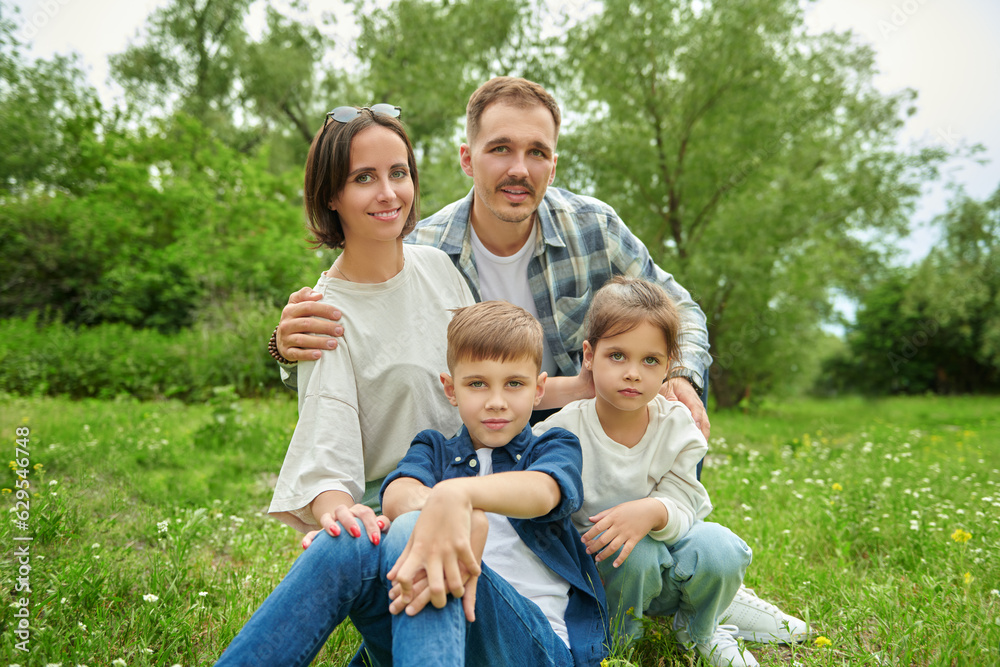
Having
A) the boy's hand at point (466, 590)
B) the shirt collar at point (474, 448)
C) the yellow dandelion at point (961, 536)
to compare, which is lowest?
the yellow dandelion at point (961, 536)

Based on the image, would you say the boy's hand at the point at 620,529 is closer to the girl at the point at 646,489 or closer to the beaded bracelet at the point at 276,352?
the girl at the point at 646,489

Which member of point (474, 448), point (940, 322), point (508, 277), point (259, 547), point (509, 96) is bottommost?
point (259, 547)

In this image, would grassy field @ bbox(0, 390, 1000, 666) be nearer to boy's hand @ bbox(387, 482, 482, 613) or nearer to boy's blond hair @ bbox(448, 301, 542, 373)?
boy's hand @ bbox(387, 482, 482, 613)

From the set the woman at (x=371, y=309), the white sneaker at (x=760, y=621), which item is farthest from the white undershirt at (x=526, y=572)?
the white sneaker at (x=760, y=621)

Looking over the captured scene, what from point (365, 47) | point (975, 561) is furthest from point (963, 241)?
point (975, 561)

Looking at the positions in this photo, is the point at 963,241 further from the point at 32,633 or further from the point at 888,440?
the point at 32,633

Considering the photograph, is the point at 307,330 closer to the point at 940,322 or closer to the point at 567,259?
the point at 567,259

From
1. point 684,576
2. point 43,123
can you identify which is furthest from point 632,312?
point 43,123

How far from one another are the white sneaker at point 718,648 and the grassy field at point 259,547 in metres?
0.08

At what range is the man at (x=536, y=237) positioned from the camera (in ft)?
9.16

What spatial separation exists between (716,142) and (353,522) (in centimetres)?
922

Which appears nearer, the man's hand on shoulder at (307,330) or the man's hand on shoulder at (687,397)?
the man's hand on shoulder at (307,330)

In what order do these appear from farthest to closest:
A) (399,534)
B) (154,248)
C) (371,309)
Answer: (154,248) → (371,309) → (399,534)

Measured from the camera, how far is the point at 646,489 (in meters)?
2.06
